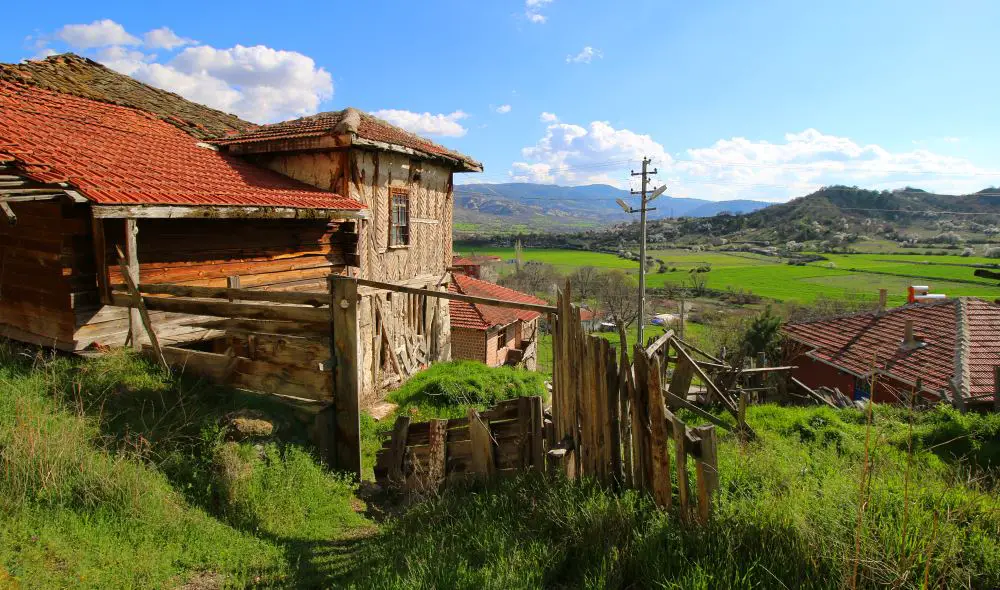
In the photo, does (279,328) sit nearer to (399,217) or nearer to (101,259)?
(101,259)

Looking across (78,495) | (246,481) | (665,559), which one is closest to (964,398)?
(665,559)

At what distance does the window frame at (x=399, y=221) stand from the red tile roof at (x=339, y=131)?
1.07 meters

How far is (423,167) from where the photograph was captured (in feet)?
42.2

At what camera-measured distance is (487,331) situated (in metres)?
21.4

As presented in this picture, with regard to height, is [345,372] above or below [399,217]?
below

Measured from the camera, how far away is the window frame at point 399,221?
1178 centimetres

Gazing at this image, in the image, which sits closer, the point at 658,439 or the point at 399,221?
the point at 658,439

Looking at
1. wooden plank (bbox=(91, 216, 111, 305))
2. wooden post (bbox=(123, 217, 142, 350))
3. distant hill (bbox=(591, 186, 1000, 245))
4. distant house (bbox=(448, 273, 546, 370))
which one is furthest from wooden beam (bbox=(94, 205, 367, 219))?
distant hill (bbox=(591, 186, 1000, 245))

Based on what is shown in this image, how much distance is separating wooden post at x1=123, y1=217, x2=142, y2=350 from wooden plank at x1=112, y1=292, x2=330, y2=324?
22cm

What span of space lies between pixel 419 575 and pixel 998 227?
110 metres

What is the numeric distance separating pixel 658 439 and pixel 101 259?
22.9ft

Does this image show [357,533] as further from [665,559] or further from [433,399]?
[433,399]

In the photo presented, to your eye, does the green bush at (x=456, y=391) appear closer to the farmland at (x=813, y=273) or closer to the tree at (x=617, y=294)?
the tree at (x=617, y=294)

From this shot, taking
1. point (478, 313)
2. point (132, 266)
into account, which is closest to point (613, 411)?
point (132, 266)
